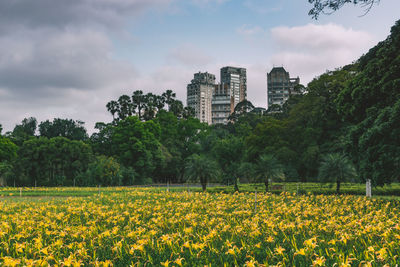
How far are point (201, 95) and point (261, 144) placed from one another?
76814mm

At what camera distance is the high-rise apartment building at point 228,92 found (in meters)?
105

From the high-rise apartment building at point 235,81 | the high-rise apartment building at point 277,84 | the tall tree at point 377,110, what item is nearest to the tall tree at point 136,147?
the tall tree at point 377,110

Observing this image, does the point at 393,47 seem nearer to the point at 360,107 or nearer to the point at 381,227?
the point at 360,107

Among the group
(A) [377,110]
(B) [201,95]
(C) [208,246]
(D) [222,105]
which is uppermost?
(B) [201,95]

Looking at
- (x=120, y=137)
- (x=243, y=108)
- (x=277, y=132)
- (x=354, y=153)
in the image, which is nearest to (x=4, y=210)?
(x=354, y=153)

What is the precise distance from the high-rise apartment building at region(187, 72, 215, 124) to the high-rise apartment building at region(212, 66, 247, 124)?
237 centimetres

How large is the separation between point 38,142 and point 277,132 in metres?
25.3

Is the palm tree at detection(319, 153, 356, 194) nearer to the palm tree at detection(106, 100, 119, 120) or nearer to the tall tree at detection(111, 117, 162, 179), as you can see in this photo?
the tall tree at detection(111, 117, 162, 179)

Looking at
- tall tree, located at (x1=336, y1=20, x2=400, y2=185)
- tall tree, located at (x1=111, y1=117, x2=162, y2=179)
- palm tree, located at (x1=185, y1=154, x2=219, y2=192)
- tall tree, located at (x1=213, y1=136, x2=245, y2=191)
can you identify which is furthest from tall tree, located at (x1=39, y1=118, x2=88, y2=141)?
tall tree, located at (x1=336, y1=20, x2=400, y2=185)

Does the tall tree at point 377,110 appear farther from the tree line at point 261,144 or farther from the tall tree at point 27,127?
the tall tree at point 27,127

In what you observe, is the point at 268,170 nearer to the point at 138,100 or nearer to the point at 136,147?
the point at 136,147

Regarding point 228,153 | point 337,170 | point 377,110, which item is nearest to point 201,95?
point 228,153

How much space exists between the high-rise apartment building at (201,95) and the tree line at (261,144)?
40593 millimetres

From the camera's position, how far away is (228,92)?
10581cm
